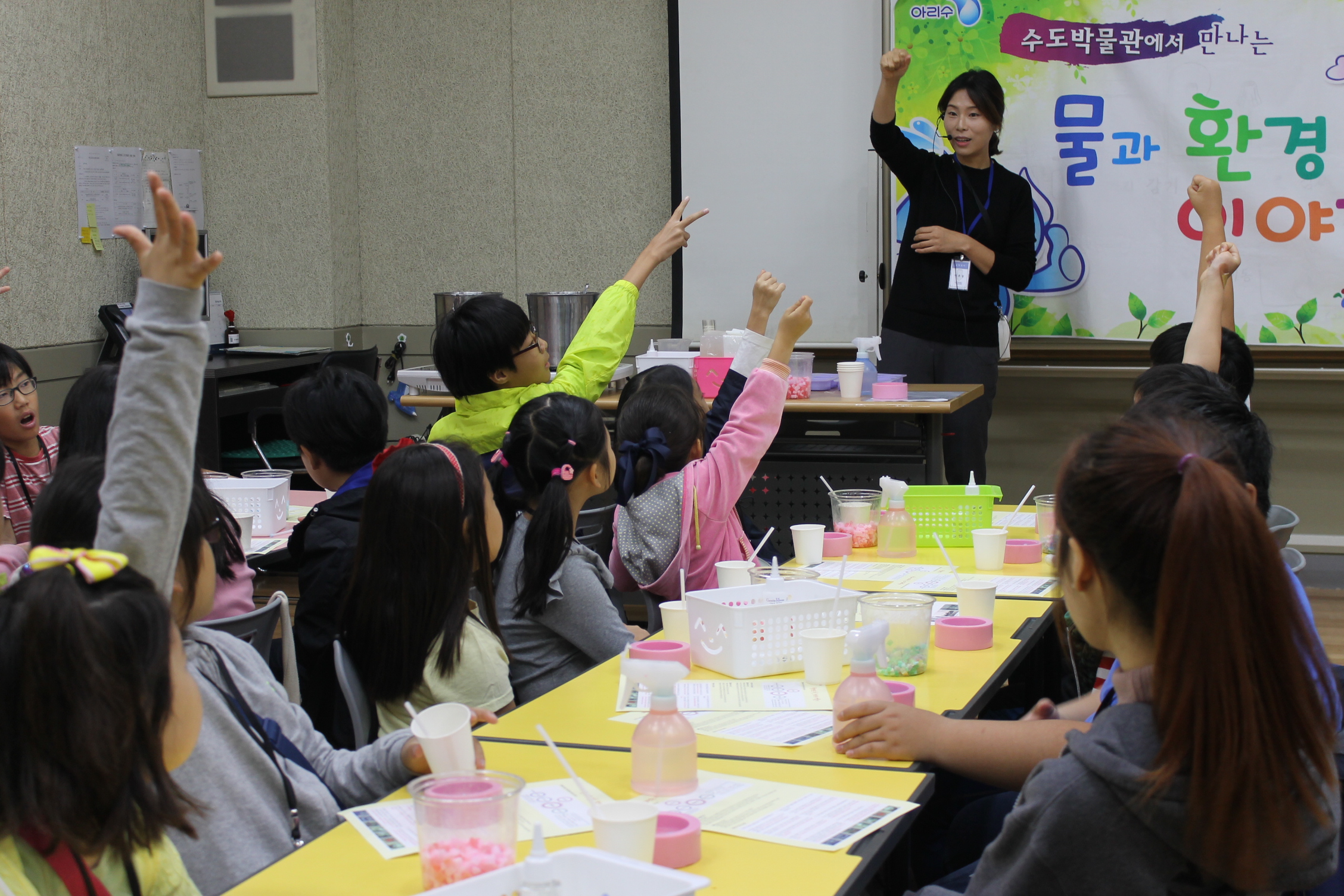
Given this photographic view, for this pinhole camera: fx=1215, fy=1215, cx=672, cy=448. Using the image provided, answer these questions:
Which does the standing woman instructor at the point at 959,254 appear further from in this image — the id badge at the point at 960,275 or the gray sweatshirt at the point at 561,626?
the gray sweatshirt at the point at 561,626

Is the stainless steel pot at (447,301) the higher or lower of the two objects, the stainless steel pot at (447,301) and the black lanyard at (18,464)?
the higher

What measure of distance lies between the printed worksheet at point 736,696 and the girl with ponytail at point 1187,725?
0.62 metres

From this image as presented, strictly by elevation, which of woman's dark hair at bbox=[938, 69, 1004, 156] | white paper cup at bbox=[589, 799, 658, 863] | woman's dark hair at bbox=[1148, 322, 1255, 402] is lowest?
white paper cup at bbox=[589, 799, 658, 863]

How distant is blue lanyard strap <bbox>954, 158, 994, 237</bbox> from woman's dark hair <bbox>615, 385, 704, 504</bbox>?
2428 millimetres

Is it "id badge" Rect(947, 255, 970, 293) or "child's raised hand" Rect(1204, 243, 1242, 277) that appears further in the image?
"id badge" Rect(947, 255, 970, 293)

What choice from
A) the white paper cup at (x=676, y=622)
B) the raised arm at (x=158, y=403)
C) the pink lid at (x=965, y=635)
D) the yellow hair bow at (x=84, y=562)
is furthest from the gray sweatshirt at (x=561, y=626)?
the yellow hair bow at (x=84, y=562)

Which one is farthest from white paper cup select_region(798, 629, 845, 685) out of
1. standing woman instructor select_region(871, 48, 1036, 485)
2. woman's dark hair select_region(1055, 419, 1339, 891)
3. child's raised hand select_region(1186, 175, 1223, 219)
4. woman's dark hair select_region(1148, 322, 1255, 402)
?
standing woman instructor select_region(871, 48, 1036, 485)

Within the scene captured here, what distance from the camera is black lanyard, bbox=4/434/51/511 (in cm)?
311

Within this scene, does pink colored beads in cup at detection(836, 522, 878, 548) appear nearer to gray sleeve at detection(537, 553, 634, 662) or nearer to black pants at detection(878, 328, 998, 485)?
gray sleeve at detection(537, 553, 634, 662)

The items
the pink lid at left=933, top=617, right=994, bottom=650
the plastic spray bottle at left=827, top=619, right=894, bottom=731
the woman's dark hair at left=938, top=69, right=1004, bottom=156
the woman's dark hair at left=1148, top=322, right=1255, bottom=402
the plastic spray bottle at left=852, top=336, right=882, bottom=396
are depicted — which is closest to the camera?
the plastic spray bottle at left=827, top=619, right=894, bottom=731

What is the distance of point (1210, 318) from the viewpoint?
2781mm

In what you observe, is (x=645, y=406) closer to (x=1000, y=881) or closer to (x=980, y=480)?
(x=1000, y=881)

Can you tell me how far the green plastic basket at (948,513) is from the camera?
112 inches

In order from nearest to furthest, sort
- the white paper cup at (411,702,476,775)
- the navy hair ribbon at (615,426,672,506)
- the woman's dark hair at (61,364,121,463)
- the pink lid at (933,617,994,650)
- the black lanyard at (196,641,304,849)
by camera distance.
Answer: the white paper cup at (411,702,476,775)
the black lanyard at (196,641,304,849)
the pink lid at (933,617,994,650)
the woman's dark hair at (61,364,121,463)
the navy hair ribbon at (615,426,672,506)
